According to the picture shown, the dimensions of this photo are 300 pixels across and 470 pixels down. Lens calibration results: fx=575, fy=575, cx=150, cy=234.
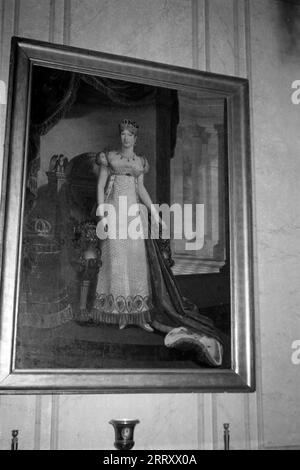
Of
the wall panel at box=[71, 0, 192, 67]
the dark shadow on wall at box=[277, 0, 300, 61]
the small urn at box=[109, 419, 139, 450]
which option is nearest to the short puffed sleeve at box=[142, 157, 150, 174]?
the wall panel at box=[71, 0, 192, 67]

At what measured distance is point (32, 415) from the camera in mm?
3100

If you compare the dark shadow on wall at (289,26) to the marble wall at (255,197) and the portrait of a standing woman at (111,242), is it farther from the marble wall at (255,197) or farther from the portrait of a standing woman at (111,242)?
the portrait of a standing woman at (111,242)

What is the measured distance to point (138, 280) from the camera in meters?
3.44

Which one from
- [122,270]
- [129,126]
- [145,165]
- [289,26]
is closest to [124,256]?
[122,270]

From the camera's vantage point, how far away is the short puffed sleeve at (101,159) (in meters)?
3.49

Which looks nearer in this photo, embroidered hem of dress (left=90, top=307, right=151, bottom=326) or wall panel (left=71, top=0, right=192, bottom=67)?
embroidered hem of dress (left=90, top=307, right=151, bottom=326)

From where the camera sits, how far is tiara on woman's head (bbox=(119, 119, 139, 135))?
3.59m

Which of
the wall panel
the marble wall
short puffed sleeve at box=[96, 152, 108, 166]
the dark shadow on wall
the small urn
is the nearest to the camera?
the small urn

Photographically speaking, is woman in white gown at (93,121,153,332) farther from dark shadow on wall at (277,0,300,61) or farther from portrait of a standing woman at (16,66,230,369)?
dark shadow on wall at (277,0,300,61)

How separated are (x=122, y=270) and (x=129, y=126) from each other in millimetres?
910

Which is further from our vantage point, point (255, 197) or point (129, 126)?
point (255, 197)

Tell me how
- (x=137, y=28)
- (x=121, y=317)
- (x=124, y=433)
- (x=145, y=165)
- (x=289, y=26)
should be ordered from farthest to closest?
(x=289, y=26) < (x=137, y=28) < (x=145, y=165) < (x=121, y=317) < (x=124, y=433)

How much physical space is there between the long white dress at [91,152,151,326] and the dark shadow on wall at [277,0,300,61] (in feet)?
4.96

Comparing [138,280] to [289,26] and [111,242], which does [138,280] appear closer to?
[111,242]
